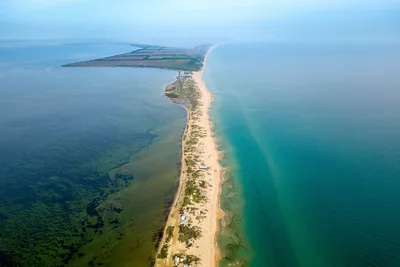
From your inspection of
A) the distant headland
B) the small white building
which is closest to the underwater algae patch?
the small white building

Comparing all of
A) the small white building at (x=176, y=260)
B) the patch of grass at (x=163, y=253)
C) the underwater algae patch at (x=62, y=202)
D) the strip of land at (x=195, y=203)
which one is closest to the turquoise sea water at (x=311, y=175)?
the strip of land at (x=195, y=203)

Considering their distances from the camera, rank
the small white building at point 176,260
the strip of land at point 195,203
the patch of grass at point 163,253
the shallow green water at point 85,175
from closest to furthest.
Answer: the small white building at point 176,260 → the patch of grass at point 163,253 → the strip of land at point 195,203 → the shallow green water at point 85,175

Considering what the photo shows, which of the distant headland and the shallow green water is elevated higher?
the distant headland

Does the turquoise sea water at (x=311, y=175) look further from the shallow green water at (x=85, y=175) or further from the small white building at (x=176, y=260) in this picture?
the shallow green water at (x=85, y=175)

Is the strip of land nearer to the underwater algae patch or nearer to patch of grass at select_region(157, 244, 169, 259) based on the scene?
patch of grass at select_region(157, 244, 169, 259)

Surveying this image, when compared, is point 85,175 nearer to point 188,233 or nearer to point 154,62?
point 188,233
